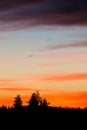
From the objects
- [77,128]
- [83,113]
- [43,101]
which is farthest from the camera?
[43,101]

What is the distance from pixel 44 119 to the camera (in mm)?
58531

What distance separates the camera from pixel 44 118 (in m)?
58.7

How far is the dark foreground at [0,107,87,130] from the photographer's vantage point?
5672 centimetres

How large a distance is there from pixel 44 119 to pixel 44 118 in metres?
0.17

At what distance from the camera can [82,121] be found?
57031mm

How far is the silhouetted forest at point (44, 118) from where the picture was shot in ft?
186

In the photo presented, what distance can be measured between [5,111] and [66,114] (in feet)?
20.1

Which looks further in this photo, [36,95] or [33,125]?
[36,95]

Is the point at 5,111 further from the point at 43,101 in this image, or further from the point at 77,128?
the point at 43,101

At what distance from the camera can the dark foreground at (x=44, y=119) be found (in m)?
56.7

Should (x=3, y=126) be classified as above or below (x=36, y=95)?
below

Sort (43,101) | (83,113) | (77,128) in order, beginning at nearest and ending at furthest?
(77,128), (83,113), (43,101)

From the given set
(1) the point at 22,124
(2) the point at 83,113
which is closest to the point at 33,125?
(1) the point at 22,124

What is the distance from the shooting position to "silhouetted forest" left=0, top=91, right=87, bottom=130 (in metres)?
56.7
